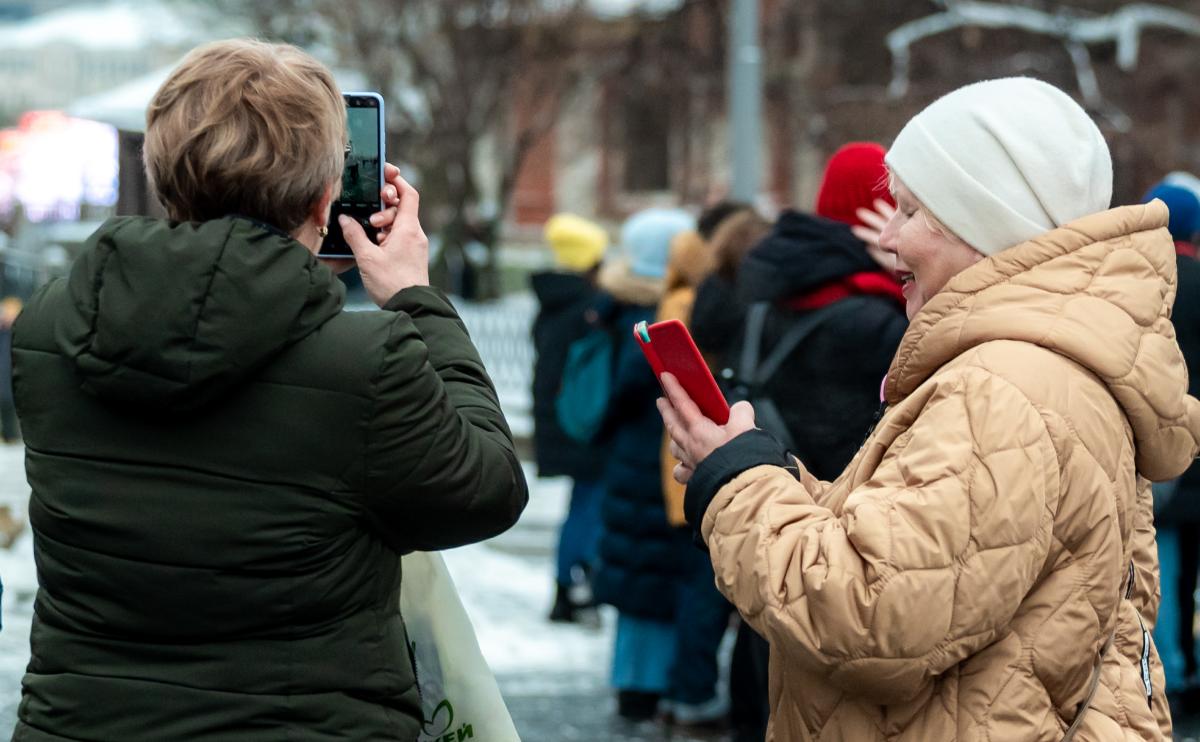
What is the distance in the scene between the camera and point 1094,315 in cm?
217

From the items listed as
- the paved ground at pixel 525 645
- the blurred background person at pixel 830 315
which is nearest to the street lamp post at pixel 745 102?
the paved ground at pixel 525 645

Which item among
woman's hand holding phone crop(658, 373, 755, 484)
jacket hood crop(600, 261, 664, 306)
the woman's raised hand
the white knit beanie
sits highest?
the white knit beanie

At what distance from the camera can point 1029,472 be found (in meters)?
2.06

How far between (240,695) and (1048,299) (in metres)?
1.18

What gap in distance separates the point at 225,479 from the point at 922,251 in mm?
1025

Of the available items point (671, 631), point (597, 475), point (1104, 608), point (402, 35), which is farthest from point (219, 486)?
point (402, 35)

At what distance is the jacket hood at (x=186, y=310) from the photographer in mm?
2012

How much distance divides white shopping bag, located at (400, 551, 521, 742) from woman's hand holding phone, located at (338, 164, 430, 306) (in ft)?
1.45

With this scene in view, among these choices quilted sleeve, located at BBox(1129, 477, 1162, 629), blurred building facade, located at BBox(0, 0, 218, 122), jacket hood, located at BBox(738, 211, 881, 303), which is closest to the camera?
quilted sleeve, located at BBox(1129, 477, 1162, 629)

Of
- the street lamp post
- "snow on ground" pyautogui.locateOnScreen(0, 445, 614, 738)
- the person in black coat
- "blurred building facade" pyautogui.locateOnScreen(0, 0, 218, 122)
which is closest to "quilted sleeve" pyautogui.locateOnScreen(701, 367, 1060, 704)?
"snow on ground" pyautogui.locateOnScreen(0, 445, 614, 738)

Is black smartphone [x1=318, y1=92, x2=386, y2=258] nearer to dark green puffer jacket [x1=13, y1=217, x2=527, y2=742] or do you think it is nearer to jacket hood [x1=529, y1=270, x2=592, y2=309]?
dark green puffer jacket [x1=13, y1=217, x2=527, y2=742]

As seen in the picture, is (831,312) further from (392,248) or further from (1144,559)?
(392,248)

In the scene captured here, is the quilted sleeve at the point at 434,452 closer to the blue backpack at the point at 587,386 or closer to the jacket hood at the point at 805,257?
the jacket hood at the point at 805,257

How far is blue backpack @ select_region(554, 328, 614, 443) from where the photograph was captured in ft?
21.8
